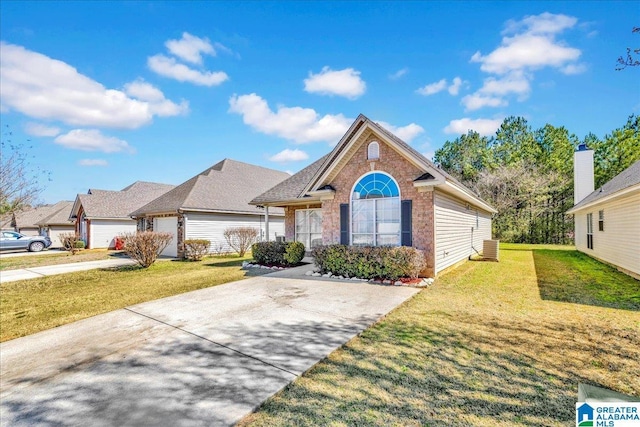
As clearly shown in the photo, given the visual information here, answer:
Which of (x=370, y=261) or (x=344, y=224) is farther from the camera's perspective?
(x=344, y=224)

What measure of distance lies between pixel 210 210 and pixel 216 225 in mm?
1386

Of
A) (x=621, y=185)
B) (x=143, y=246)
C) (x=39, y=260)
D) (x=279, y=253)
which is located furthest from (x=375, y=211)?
(x=39, y=260)

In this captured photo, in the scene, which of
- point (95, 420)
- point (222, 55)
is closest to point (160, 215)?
point (222, 55)

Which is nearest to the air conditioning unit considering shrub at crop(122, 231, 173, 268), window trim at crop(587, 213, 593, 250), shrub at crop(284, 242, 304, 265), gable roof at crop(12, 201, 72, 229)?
window trim at crop(587, 213, 593, 250)

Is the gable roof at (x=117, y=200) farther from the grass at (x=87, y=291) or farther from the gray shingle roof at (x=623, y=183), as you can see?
the gray shingle roof at (x=623, y=183)

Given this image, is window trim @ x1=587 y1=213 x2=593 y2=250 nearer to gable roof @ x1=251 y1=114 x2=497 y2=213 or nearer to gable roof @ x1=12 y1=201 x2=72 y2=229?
gable roof @ x1=251 y1=114 x2=497 y2=213

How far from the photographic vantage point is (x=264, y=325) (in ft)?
17.9

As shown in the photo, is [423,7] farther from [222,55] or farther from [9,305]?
[9,305]

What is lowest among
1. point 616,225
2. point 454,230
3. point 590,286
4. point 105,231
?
point 590,286

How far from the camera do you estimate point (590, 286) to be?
859cm

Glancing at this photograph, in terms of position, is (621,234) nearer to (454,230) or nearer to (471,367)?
(454,230)

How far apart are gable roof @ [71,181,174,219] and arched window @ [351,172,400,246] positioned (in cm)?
2112

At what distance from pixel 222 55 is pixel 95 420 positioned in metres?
14.2

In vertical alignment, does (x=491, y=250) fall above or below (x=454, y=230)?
below
